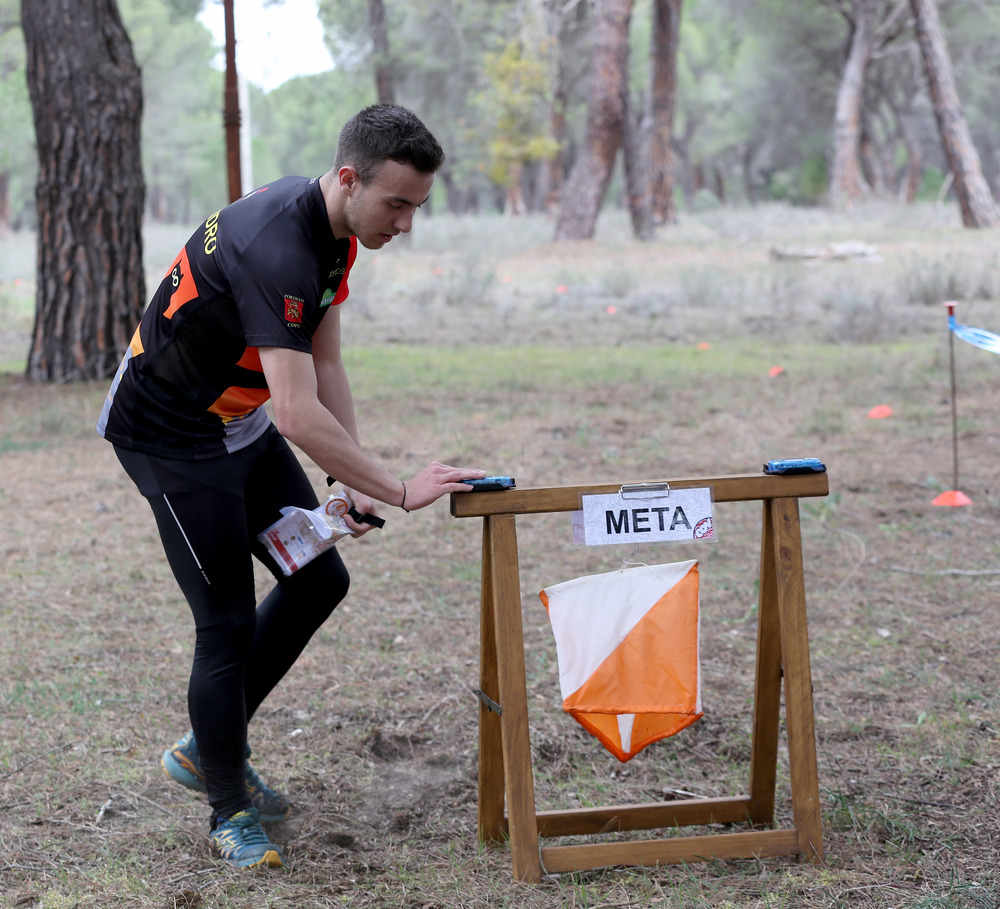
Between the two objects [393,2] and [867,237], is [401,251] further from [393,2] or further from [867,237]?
[393,2]

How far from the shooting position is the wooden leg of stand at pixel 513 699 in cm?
264

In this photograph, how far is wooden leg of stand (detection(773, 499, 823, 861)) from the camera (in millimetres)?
2713

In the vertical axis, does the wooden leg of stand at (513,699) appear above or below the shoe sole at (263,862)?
above

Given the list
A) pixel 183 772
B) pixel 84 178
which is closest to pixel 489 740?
pixel 183 772

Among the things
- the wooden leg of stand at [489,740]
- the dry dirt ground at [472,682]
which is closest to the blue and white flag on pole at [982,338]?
the dry dirt ground at [472,682]

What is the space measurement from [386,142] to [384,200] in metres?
0.13

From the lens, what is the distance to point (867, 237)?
73.6 ft

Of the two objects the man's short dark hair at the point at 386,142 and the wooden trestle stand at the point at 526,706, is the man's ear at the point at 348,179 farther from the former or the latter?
the wooden trestle stand at the point at 526,706

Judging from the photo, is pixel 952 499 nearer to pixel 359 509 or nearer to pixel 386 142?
pixel 359 509

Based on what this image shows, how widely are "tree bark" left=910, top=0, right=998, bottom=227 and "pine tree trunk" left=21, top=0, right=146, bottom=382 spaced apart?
16.1 m

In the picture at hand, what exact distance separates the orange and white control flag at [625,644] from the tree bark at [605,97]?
735 inches

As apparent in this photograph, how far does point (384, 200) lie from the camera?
8.09 ft

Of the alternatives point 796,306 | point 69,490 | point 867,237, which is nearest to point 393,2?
point 867,237

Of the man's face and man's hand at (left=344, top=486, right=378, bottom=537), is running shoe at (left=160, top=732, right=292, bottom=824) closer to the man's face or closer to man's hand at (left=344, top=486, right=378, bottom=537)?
man's hand at (left=344, top=486, right=378, bottom=537)
